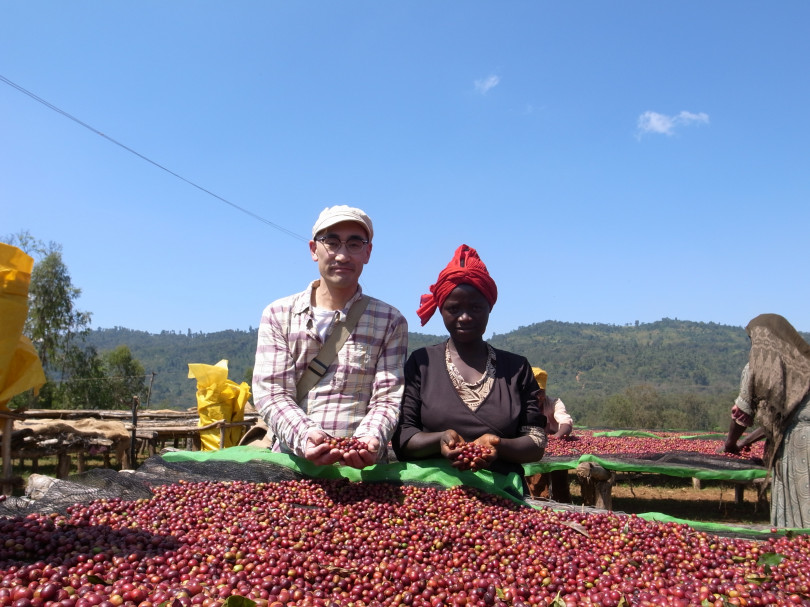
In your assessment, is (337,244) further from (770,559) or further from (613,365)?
(613,365)

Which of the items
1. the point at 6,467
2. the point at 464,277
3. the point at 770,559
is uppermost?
the point at 464,277

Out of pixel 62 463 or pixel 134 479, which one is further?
pixel 62 463

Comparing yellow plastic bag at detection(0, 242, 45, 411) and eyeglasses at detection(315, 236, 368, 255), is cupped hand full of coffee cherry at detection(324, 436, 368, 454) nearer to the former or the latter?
eyeglasses at detection(315, 236, 368, 255)

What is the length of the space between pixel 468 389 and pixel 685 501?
9.91m

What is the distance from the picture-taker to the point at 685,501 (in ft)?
35.7

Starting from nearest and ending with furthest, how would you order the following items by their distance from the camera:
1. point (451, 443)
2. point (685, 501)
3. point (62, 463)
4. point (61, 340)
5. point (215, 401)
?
point (451, 443), point (215, 401), point (62, 463), point (685, 501), point (61, 340)

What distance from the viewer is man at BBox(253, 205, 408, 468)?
2.93 m

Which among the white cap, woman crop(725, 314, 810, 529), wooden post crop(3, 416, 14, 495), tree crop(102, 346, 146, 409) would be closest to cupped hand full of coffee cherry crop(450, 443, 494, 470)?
the white cap

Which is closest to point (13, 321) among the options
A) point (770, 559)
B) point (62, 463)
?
point (770, 559)

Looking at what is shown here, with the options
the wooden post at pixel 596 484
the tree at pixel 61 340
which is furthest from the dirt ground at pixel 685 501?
the tree at pixel 61 340

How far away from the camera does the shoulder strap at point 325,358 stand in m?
3.03

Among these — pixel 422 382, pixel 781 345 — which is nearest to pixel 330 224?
pixel 422 382

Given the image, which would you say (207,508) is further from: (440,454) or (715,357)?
(715,357)

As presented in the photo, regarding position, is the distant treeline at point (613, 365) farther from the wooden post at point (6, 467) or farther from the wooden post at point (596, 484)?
the wooden post at point (6, 467)
